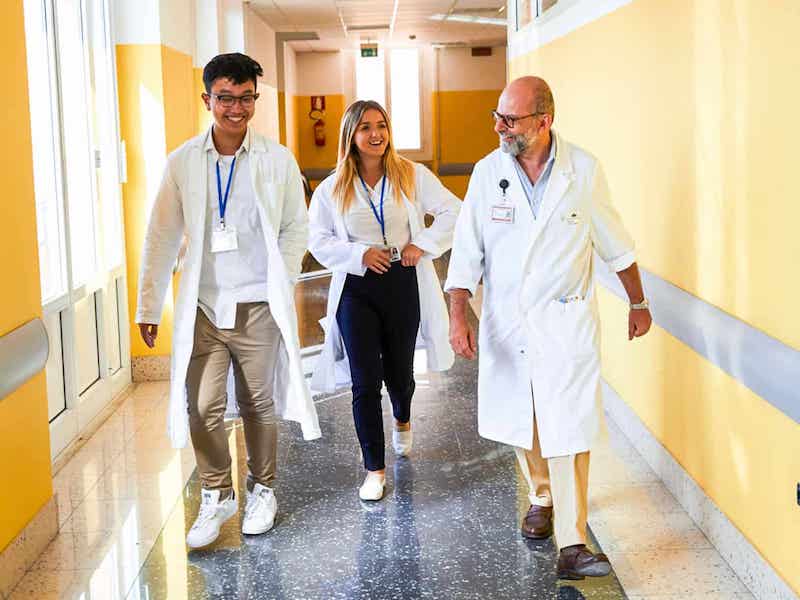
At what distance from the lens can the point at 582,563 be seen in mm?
3230

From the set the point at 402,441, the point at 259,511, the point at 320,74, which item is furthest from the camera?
the point at 320,74

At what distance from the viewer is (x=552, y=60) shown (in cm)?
675

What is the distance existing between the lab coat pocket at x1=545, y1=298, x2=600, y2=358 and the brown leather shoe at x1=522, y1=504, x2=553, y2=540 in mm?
725

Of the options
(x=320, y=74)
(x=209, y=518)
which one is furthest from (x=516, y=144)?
(x=320, y=74)

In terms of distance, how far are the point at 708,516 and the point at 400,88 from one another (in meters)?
16.2

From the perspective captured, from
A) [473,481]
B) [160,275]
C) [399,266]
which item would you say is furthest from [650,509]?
[160,275]

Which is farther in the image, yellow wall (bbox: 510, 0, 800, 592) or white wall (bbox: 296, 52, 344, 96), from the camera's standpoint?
white wall (bbox: 296, 52, 344, 96)

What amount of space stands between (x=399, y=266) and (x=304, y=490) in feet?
3.24

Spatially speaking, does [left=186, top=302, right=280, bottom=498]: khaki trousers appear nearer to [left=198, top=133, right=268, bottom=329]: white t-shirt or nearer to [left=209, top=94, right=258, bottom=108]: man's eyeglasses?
[left=198, top=133, right=268, bottom=329]: white t-shirt

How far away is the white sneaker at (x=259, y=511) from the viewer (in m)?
3.72

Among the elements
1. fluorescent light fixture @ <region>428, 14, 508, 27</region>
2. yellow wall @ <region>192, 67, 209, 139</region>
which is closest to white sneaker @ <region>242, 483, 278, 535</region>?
yellow wall @ <region>192, 67, 209, 139</region>

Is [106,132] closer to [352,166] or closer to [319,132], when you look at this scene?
[352,166]

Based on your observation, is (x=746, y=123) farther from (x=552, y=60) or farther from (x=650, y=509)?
(x=552, y=60)

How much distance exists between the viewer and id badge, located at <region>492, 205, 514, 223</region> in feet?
10.7
